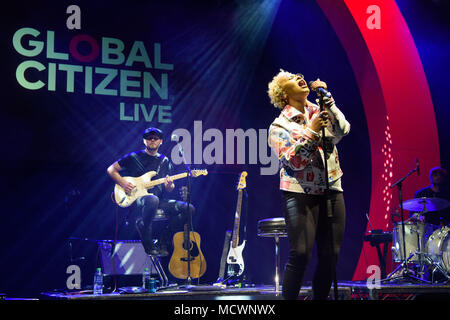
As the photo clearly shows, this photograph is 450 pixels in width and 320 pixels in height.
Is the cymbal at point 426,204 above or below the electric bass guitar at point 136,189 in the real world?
below

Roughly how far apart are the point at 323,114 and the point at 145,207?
3.63 metres

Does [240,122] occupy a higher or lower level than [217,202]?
higher

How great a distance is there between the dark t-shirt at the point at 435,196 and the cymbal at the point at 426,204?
52cm

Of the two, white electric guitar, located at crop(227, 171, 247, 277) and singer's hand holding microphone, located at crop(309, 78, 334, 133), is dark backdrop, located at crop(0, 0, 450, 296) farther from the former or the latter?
singer's hand holding microphone, located at crop(309, 78, 334, 133)

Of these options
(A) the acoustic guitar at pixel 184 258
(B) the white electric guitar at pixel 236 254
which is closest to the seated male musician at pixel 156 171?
(A) the acoustic guitar at pixel 184 258

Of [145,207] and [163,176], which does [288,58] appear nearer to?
[163,176]

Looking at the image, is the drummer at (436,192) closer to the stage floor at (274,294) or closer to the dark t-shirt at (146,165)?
the stage floor at (274,294)

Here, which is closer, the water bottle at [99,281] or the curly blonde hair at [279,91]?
the curly blonde hair at [279,91]

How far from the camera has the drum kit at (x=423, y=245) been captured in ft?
22.0

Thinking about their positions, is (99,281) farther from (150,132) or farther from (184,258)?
(150,132)

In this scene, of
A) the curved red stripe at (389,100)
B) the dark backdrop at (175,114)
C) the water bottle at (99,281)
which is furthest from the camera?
the curved red stripe at (389,100)
